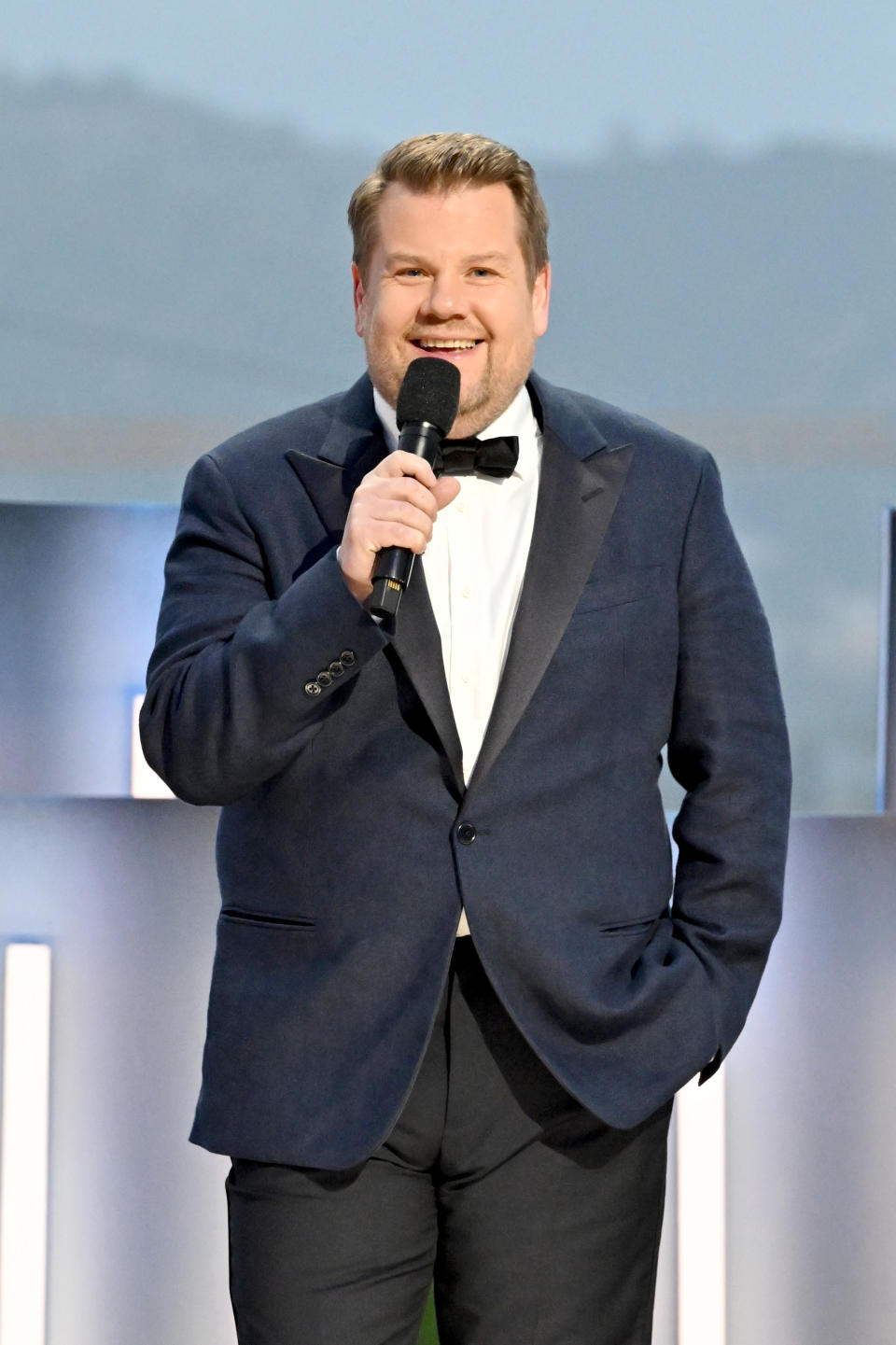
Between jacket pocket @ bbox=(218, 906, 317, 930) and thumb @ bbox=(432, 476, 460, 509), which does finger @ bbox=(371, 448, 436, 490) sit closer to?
thumb @ bbox=(432, 476, 460, 509)

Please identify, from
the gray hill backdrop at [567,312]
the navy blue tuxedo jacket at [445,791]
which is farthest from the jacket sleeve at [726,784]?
the gray hill backdrop at [567,312]

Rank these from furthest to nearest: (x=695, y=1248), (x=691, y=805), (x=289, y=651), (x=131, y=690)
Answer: (x=131, y=690) → (x=695, y=1248) → (x=691, y=805) → (x=289, y=651)

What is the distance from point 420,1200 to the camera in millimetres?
1785

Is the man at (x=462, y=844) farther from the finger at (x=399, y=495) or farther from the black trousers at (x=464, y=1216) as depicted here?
the finger at (x=399, y=495)

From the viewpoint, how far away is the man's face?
1769mm

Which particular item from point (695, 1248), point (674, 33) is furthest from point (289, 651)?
point (674, 33)

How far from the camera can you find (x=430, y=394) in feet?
5.41

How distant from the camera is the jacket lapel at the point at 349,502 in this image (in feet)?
5.65

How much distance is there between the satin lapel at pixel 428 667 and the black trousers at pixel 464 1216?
201mm

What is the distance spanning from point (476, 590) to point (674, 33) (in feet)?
5.83

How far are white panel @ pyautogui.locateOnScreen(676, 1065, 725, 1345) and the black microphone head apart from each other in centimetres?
119

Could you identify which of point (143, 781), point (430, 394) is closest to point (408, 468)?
point (430, 394)

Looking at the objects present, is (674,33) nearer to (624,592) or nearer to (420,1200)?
(624,592)

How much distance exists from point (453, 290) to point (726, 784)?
59cm
